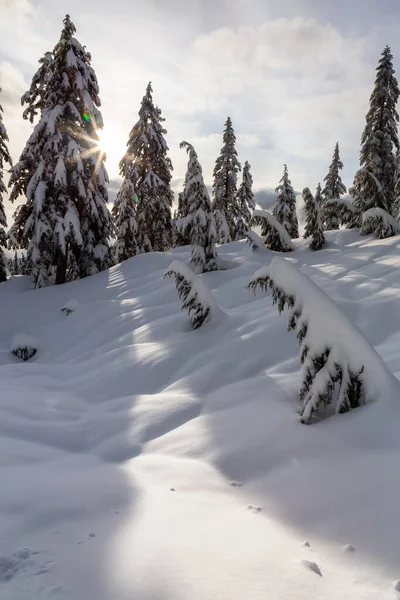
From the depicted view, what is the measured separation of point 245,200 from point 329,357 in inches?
1283

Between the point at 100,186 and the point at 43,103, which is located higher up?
the point at 43,103

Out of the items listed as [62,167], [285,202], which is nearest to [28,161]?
[62,167]

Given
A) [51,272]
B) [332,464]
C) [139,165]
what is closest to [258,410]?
[332,464]

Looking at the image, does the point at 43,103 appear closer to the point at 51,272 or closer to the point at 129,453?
the point at 51,272

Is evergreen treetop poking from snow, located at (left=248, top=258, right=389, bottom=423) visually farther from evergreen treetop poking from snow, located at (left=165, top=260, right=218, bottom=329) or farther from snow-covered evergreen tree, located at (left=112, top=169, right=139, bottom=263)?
snow-covered evergreen tree, located at (left=112, top=169, right=139, bottom=263)

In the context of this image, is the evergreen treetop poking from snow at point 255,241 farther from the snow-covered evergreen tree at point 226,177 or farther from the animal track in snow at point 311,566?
the snow-covered evergreen tree at point 226,177

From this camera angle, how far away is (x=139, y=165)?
23.6 meters

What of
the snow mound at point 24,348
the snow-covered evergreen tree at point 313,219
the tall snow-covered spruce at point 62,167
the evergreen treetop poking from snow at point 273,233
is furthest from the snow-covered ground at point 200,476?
the tall snow-covered spruce at point 62,167

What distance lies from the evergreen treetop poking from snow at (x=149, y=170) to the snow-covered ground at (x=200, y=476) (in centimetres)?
1744

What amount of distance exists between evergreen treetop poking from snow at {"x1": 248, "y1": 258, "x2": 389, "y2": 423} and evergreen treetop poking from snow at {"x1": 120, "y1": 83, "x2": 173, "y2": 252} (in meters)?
20.5

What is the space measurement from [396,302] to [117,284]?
10378mm

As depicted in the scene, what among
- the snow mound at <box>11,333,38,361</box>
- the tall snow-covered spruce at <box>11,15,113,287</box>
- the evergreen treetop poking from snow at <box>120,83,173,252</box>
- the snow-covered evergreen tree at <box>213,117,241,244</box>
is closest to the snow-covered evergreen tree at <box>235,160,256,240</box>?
the snow-covered evergreen tree at <box>213,117,241,244</box>

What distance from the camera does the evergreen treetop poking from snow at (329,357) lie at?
3.72 metres

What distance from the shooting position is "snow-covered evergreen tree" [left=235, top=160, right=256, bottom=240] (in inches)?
1319
